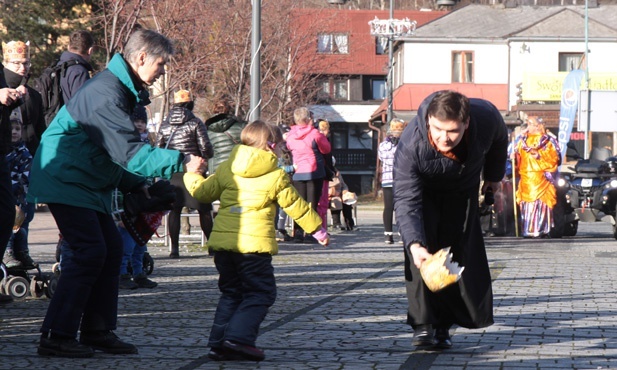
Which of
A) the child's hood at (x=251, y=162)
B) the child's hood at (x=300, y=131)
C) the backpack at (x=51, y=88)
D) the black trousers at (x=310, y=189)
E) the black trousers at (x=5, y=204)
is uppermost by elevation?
the backpack at (x=51, y=88)

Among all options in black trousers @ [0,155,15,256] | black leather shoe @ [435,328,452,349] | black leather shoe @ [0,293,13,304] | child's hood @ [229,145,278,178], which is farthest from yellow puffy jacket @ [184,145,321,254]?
black leather shoe @ [0,293,13,304]

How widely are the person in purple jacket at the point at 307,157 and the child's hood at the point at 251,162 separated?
10.1 metres

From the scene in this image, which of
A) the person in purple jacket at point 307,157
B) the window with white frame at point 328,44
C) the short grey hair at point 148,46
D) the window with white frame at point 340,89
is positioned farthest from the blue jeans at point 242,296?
the window with white frame at point 340,89

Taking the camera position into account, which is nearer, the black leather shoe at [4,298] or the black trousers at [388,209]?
the black leather shoe at [4,298]

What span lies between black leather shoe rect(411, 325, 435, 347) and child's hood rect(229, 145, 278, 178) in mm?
1276

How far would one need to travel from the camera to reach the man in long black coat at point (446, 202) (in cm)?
669

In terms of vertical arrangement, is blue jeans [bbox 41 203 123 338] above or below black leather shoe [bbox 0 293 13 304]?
above

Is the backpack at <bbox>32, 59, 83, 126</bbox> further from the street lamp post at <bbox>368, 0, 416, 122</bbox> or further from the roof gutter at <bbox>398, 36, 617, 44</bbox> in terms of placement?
the roof gutter at <bbox>398, 36, 617, 44</bbox>

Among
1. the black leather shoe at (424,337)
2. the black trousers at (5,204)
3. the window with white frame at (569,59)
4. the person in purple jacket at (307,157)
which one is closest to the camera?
the black leather shoe at (424,337)

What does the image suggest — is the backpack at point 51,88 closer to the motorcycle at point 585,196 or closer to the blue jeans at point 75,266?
the blue jeans at point 75,266

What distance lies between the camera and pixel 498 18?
6575cm

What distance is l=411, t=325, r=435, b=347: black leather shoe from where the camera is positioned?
7031 millimetres

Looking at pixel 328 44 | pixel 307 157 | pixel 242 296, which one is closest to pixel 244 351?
pixel 242 296

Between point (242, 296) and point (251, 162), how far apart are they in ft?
2.52
